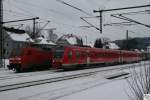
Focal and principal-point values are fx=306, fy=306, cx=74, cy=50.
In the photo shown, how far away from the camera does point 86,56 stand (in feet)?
109

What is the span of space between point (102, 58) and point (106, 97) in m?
27.2

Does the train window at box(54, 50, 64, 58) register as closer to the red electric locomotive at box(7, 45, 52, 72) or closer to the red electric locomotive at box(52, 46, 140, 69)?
the red electric locomotive at box(52, 46, 140, 69)

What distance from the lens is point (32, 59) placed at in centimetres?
2947

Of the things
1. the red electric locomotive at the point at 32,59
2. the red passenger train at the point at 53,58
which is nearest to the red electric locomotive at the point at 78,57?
the red passenger train at the point at 53,58

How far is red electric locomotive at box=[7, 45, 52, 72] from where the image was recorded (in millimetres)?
28281

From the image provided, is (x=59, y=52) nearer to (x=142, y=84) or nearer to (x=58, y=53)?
(x=58, y=53)

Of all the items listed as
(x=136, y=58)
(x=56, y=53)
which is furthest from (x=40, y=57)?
(x=136, y=58)

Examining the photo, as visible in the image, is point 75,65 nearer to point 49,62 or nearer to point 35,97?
point 49,62

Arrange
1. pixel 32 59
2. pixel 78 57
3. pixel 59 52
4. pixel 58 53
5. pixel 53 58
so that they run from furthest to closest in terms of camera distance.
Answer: pixel 78 57, pixel 53 58, pixel 58 53, pixel 59 52, pixel 32 59

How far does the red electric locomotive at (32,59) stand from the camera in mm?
28281

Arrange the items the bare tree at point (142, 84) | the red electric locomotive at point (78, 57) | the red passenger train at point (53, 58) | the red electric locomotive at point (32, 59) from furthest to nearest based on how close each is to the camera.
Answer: the red electric locomotive at point (78, 57) < the red passenger train at point (53, 58) < the red electric locomotive at point (32, 59) < the bare tree at point (142, 84)

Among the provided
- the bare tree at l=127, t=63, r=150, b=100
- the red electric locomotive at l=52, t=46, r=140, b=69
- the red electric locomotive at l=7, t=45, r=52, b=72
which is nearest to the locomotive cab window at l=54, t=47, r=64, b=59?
the red electric locomotive at l=52, t=46, r=140, b=69

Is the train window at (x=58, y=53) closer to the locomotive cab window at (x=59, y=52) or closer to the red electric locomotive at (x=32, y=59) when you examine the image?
the locomotive cab window at (x=59, y=52)

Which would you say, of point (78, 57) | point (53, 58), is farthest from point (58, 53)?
point (78, 57)
